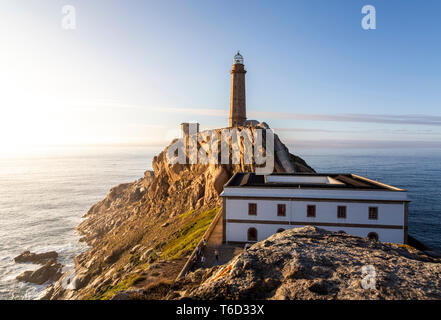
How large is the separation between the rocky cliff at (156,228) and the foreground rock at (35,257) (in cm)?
710

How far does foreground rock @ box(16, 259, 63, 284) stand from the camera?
48.7 m

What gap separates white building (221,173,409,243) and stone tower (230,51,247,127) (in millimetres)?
33974

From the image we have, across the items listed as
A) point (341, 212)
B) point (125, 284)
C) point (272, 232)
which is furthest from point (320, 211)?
point (125, 284)

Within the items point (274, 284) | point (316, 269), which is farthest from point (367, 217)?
point (274, 284)

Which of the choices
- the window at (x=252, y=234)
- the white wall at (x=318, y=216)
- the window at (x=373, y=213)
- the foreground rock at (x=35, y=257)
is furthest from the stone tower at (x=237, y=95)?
the foreground rock at (x=35, y=257)

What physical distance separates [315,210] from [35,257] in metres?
60.5

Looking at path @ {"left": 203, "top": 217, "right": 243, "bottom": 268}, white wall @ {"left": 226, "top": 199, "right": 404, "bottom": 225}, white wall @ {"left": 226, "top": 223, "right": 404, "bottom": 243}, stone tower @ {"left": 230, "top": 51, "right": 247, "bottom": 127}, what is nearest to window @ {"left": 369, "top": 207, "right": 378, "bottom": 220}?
white wall @ {"left": 226, "top": 199, "right": 404, "bottom": 225}

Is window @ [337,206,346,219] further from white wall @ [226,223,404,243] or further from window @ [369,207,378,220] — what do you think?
window @ [369,207,378,220]

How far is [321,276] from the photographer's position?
11.0 m

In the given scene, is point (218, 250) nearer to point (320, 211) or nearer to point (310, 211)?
point (310, 211)

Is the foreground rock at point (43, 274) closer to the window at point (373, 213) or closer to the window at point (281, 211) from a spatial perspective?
the window at point (281, 211)

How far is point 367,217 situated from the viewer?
24.8 meters
